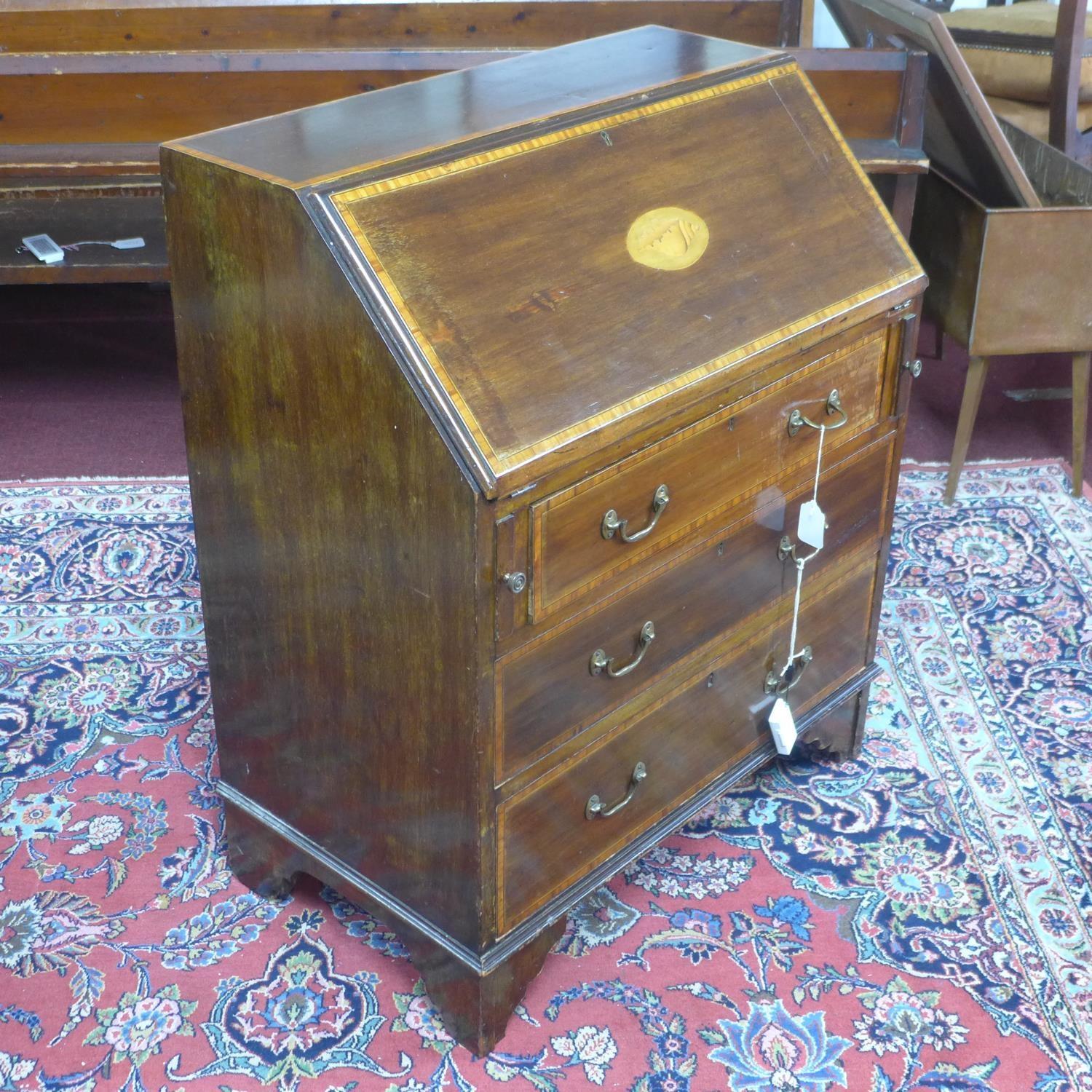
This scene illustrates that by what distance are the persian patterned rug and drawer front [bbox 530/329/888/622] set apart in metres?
0.72

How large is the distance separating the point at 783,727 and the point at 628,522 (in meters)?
0.67

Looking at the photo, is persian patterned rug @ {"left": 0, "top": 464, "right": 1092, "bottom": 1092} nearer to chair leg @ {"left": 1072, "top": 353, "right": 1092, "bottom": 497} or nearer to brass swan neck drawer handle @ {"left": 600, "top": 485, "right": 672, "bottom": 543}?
chair leg @ {"left": 1072, "top": 353, "right": 1092, "bottom": 497}

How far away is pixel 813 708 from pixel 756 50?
1.12 m

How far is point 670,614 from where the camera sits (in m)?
1.96

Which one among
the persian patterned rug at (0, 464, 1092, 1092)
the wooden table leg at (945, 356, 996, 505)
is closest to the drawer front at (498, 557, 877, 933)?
the persian patterned rug at (0, 464, 1092, 1092)

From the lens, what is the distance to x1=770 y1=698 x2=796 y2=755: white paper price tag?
2279 millimetres

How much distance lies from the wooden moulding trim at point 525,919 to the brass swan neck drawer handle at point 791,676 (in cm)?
10

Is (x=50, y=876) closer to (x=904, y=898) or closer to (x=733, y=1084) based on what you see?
(x=733, y=1084)

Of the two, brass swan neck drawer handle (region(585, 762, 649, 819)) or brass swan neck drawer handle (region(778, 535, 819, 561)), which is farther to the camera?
brass swan neck drawer handle (region(778, 535, 819, 561))

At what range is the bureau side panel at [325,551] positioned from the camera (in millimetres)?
1600

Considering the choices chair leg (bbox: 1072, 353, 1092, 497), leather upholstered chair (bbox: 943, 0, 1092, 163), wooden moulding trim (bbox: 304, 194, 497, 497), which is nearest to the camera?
wooden moulding trim (bbox: 304, 194, 497, 497)

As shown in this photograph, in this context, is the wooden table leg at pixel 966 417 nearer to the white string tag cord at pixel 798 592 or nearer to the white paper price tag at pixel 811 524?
the white string tag cord at pixel 798 592

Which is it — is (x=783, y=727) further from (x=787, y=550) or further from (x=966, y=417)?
(x=966, y=417)

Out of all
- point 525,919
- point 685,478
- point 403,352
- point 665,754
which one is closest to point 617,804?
point 665,754
